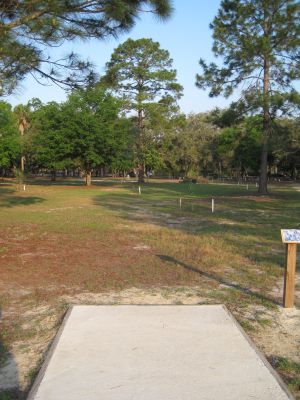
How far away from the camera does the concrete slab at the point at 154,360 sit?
3.26m

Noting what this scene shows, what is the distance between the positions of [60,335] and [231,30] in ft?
79.1

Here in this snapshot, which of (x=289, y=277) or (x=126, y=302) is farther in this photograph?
(x=126, y=302)

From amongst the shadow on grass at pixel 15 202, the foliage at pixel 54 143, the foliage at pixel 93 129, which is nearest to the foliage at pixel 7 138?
the foliage at pixel 54 143

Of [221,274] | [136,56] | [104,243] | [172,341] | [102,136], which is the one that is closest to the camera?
[172,341]

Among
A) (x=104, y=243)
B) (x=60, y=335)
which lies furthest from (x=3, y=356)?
(x=104, y=243)

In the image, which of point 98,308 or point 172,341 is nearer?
point 172,341

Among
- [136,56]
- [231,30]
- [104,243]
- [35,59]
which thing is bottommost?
[104,243]

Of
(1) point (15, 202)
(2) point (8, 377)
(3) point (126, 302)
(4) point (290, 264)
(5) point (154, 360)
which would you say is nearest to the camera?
(2) point (8, 377)

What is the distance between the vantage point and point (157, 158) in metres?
51.8

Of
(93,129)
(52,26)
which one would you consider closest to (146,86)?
(93,129)

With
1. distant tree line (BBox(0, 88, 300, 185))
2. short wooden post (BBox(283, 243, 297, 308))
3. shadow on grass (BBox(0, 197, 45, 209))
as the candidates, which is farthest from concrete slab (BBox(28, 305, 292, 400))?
distant tree line (BBox(0, 88, 300, 185))

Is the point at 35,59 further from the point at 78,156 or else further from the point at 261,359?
the point at 78,156

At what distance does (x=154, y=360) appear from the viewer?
12.4 feet

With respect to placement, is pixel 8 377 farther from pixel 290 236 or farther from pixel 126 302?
pixel 290 236
